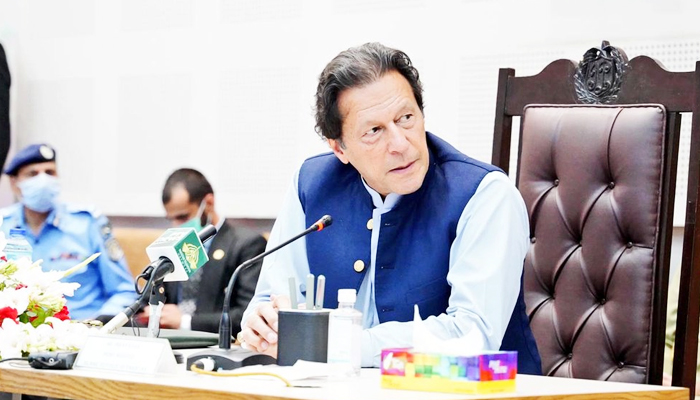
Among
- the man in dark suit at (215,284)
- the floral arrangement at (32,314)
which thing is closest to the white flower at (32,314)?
the floral arrangement at (32,314)

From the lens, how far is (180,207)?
424 centimetres

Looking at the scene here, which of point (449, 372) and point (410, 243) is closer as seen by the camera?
point (449, 372)

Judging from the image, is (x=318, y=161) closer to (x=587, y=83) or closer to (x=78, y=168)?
(x=587, y=83)

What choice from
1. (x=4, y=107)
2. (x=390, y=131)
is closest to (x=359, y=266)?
(x=390, y=131)

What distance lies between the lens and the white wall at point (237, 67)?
3.45 meters

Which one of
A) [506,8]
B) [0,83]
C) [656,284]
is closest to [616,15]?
[506,8]

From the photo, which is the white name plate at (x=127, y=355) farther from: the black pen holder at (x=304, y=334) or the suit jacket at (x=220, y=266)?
the suit jacket at (x=220, y=266)

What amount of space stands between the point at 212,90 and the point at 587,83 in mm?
2224

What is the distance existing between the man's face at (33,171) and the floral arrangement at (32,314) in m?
2.68

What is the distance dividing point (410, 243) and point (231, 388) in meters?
0.80

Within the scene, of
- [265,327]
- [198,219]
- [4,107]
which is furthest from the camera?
[4,107]

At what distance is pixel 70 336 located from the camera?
1722 millimetres

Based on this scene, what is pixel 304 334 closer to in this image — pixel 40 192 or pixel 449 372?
pixel 449 372

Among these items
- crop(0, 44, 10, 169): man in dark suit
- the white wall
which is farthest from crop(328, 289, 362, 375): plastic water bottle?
crop(0, 44, 10, 169): man in dark suit
